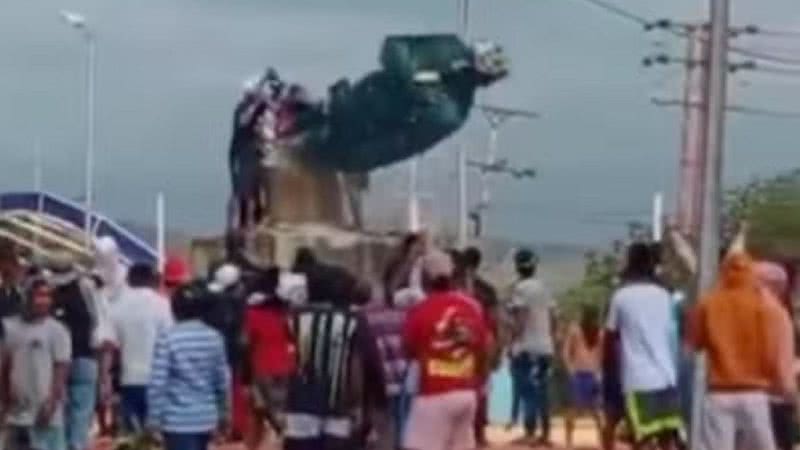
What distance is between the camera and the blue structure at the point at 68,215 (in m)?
53.6

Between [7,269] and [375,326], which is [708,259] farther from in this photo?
[7,269]

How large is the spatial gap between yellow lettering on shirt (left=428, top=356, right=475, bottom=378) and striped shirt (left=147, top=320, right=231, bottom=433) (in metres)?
1.55

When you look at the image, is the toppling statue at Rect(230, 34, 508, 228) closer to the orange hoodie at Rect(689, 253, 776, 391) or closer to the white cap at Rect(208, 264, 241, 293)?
the white cap at Rect(208, 264, 241, 293)

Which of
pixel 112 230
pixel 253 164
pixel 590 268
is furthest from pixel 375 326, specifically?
pixel 590 268

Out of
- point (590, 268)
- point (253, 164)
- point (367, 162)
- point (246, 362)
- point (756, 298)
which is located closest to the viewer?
point (756, 298)

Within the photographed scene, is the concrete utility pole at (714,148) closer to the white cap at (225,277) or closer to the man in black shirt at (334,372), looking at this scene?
the man in black shirt at (334,372)

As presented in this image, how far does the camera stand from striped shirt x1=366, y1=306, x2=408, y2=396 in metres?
20.8

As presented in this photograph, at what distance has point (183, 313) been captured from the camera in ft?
69.8

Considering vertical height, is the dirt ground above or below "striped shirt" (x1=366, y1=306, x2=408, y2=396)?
below

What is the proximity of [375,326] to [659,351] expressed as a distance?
121 inches

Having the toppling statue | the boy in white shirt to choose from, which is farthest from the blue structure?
the boy in white shirt

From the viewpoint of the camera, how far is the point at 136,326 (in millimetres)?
26562

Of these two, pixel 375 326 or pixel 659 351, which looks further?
pixel 659 351

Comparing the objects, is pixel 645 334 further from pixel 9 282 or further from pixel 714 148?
pixel 9 282
